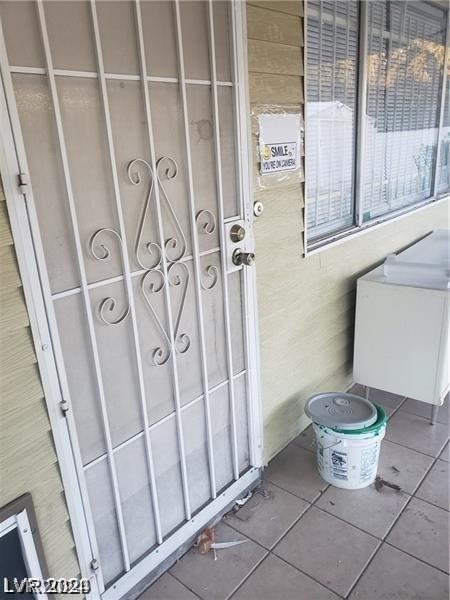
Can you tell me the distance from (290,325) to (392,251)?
1137 millimetres

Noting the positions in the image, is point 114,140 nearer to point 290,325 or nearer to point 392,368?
point 290,325

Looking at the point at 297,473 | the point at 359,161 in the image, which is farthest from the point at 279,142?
the point at 297,473

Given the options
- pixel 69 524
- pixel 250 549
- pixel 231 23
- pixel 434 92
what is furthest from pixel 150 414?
pixel 434 92

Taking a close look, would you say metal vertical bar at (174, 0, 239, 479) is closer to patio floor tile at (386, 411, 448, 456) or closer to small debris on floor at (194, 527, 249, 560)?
small debris on floor at (194, 527, 249, 560)

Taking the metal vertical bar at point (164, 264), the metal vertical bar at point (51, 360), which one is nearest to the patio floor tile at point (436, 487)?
the metal vertical bar at point (164, 264)

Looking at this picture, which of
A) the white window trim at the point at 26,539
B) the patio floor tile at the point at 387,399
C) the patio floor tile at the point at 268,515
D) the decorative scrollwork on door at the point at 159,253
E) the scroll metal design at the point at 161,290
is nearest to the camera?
the white window trim at the point at 26,539

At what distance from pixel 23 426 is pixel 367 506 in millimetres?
1417

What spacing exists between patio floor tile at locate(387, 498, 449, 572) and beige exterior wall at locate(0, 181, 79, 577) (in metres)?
1.21

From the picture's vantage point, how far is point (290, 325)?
2090mm

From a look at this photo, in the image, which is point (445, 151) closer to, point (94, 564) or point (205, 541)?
point (205, 541)

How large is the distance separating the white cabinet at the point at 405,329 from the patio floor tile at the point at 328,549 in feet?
2.71

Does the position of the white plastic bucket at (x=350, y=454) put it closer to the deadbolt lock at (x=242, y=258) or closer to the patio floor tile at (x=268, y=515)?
the patio floor tile at (x=268, y=515)

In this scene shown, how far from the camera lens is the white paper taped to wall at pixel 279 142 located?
1.73 meters

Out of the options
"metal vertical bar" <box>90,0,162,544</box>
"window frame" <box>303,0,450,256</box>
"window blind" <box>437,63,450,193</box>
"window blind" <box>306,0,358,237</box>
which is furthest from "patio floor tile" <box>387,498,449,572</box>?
"window blind" <box>437,63,450,193</box>
